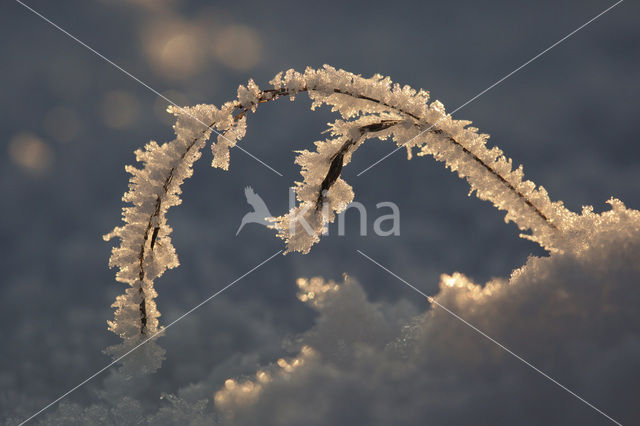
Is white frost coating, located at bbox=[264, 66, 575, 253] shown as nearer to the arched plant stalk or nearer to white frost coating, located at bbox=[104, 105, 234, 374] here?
the arched plant stalk

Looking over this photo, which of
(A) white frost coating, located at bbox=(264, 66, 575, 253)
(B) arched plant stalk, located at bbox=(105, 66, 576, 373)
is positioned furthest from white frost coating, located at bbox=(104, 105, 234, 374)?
(A) white frost coating, located at bbox=(264, 66, 575, 253)

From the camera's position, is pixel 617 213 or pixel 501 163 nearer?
pixel 617 213

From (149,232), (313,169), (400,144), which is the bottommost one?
(149,232)

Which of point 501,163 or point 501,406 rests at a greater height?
point 501,163

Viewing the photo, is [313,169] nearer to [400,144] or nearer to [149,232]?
[400,144]

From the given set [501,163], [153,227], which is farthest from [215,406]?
[501,163]

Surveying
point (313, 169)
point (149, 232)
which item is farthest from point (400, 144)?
point (149, 232)

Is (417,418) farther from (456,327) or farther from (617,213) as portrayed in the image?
(617,213)

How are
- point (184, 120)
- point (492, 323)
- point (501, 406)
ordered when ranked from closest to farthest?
point (501, 406) < point (492, 323) < point (184, 120)
